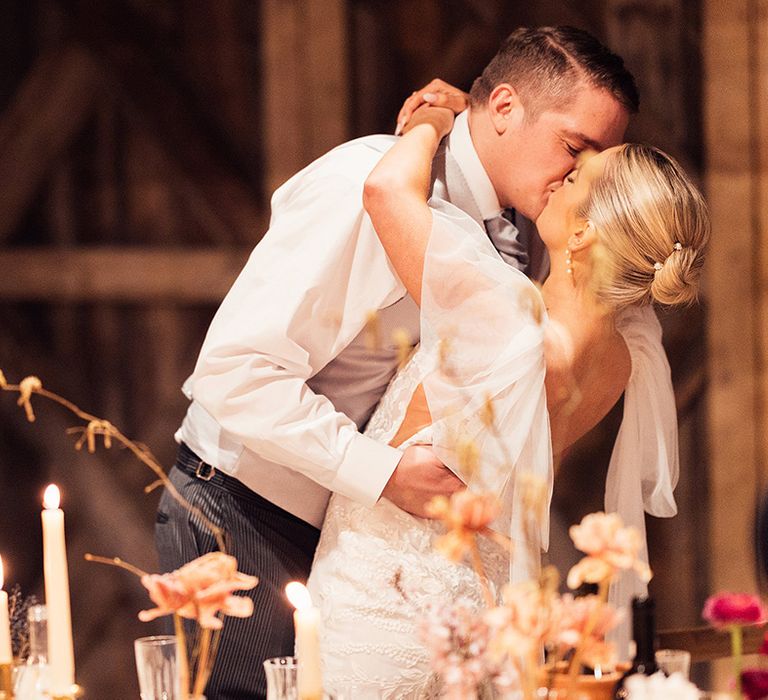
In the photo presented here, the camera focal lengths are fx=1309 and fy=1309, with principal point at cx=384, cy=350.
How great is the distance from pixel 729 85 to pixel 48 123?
2.36 meters

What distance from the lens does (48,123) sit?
4691mm

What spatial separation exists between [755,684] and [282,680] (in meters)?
0.52

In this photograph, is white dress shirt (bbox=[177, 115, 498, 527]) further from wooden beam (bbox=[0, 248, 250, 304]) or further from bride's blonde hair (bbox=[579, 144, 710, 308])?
wooden beam (bbox=[0, 248, 250, 304])

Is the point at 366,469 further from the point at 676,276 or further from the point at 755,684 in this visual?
the point at 755,684

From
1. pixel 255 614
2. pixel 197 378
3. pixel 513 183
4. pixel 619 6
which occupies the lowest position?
pixel 255 614

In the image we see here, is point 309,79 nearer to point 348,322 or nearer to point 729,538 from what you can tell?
point 729,538

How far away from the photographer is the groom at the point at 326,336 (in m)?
2.08

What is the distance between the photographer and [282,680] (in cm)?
146

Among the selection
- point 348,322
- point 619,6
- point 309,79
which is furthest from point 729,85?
point 348,322

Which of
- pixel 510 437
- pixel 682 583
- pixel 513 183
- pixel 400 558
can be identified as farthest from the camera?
pixel 682 583

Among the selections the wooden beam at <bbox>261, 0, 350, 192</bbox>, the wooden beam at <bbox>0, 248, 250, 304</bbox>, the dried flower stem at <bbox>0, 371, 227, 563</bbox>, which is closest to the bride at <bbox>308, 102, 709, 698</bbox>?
the dried flower stem at <bbox>0, 371, 227, 563</bbox>

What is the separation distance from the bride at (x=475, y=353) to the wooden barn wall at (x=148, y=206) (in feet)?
7.46

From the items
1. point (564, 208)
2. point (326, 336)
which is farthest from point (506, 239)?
point (326, 336)

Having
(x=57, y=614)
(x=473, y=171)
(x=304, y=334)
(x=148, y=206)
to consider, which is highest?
(x=148, y=206)
